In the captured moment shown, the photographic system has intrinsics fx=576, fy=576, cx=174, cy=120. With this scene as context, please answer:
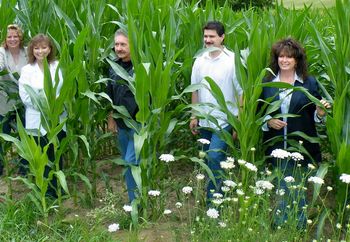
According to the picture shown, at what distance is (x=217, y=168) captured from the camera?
4.32m

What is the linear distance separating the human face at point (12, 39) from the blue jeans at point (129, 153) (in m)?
1.35

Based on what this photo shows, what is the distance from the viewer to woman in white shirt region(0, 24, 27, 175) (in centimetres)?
484

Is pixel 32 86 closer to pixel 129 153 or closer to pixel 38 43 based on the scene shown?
pixel 38 43

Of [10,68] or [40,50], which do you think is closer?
[40,50]

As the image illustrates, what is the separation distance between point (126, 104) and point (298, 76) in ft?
4.06

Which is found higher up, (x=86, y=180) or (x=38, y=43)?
(x=38, y=43)

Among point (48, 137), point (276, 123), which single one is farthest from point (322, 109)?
point (48, 137)

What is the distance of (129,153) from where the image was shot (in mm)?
4145

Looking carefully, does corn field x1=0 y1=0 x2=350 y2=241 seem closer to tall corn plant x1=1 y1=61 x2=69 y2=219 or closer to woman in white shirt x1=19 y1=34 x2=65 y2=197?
tall corn plant x1=1 y1=61 x2=69 y2=219

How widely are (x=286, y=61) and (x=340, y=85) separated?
396mm

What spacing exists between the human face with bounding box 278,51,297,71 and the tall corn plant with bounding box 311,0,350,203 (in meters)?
0.24

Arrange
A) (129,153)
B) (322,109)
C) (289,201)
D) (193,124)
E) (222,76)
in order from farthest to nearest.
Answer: (193,124) < (222,76) < (129,153) < (322,109) < (289,201)

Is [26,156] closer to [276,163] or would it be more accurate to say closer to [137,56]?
[137,56]

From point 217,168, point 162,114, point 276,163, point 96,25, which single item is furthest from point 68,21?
point 276,163
